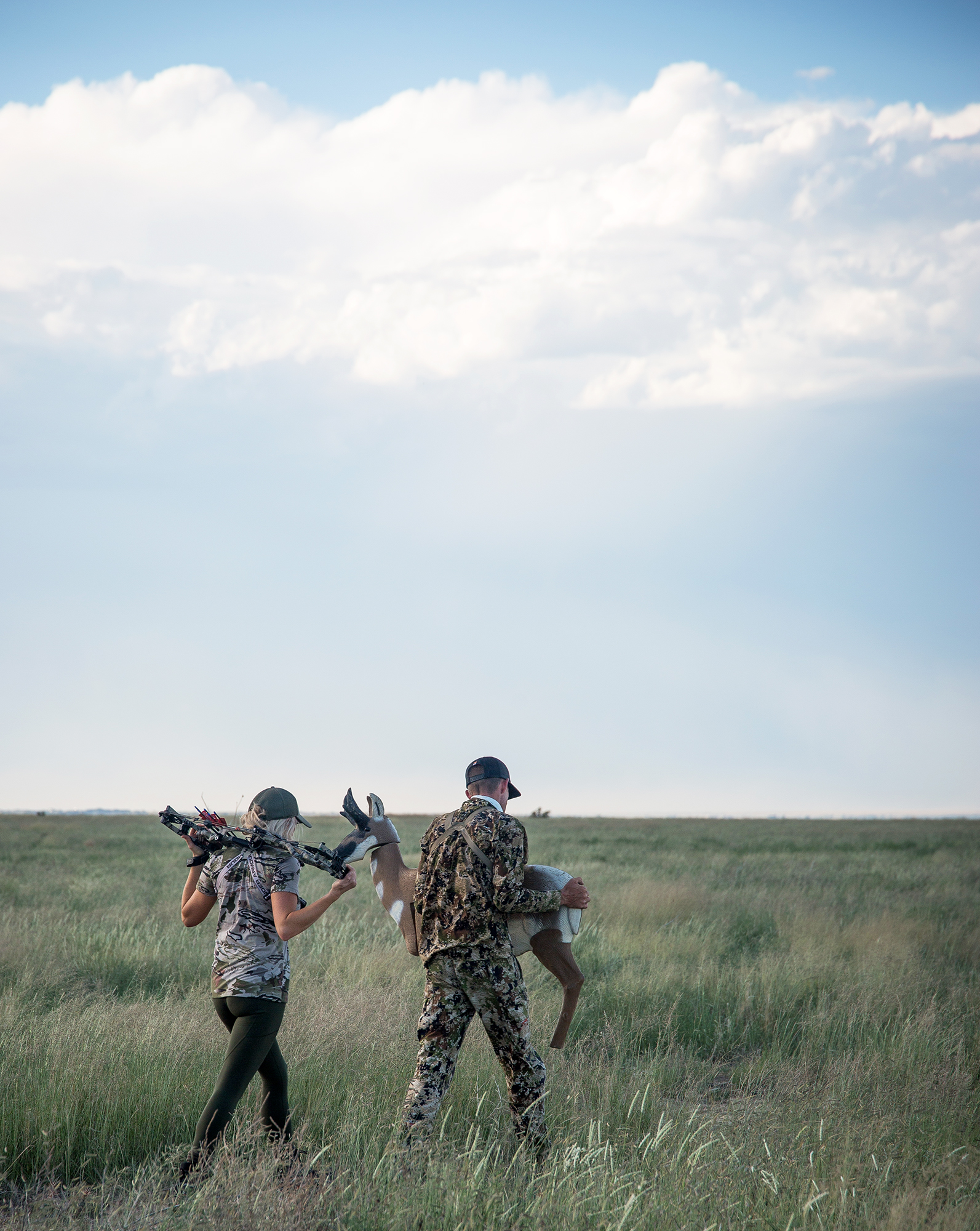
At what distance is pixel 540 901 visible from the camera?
4402mm

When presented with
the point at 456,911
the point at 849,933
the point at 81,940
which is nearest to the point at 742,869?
the point at 849,933

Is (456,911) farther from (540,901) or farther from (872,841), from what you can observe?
(872,841)

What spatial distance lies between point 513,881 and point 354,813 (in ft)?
3.69

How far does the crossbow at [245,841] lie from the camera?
13.8ft

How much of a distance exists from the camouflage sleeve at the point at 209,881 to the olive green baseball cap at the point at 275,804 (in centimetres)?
32

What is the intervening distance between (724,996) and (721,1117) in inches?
149

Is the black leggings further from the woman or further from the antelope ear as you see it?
the antelope ear

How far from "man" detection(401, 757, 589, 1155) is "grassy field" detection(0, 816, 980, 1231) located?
0.65ft

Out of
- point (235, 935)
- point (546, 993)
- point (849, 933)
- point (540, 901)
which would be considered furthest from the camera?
point (849, 933)

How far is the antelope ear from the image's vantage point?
16.4 feet

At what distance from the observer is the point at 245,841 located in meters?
4.34

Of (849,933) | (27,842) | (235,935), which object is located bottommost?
(27,842)

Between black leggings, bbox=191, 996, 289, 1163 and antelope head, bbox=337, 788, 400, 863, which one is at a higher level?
antelope head, bbox=337, 788, 400, 863

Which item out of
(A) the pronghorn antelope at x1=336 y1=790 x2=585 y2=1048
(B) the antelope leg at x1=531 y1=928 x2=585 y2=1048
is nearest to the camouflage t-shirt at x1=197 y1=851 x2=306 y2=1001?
(A) the pronghorn antelope at x1=336 y1=790 x2=585 y2=1048
